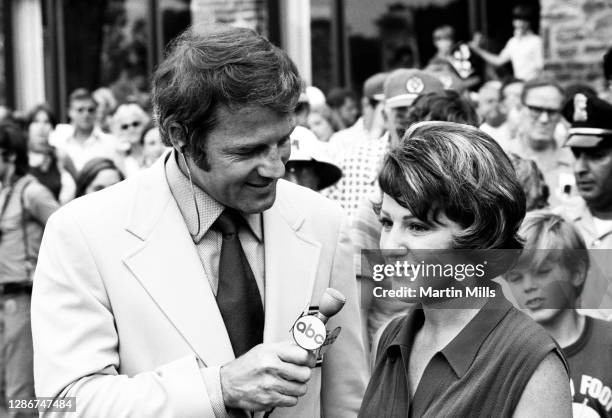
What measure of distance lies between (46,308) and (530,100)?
4450 millimetres

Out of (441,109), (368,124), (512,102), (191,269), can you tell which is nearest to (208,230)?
(191,269)

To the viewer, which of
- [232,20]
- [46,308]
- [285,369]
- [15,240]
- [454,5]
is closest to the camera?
[285,369]

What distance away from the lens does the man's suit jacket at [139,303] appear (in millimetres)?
2533

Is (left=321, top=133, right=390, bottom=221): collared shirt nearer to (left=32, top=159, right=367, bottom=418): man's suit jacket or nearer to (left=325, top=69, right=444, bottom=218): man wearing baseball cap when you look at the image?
(left=325, top=69, right=444, bottom=218): man wearing baseball cap

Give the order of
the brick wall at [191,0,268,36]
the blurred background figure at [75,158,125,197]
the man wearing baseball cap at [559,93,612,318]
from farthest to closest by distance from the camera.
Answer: the brick wall at [191,0,268,36], the blurred background figure at [75,158,125,197], the man wearing baseball cap at [559,93,612,318]

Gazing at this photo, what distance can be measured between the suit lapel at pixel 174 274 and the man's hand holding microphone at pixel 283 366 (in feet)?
0.56

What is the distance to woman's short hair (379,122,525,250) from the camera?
2367 mm

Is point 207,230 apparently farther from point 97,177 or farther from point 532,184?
point 97,177

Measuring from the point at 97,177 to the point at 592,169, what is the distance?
10.1 ft

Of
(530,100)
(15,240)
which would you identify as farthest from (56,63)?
(530,100)

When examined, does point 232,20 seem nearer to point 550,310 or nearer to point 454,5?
point 454,5

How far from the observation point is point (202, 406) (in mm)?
2518

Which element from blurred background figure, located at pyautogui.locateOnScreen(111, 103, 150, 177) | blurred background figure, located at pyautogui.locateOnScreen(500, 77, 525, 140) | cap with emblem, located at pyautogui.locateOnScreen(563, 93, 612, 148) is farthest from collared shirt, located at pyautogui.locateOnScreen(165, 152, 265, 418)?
blurred background figure, located at pyautogui.locateOnScreen(111, 103, 150, 177)

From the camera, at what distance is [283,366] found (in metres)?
2.40
